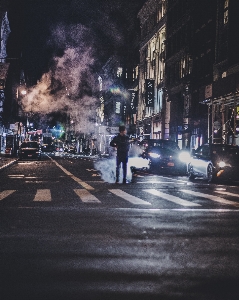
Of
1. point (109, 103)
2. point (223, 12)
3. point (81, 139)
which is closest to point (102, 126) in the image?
point (109, 103)

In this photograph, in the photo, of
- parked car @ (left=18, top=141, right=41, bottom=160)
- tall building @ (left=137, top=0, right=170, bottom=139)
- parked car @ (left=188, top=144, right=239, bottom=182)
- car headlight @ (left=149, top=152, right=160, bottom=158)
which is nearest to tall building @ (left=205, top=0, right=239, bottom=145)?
car headlight @ (left=149, top=152, right=160, bottom=158)

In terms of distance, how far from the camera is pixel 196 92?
5231 centimetres

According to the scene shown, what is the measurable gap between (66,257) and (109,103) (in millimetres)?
103228

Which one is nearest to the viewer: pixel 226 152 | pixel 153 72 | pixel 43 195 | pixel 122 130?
pixel 43 195

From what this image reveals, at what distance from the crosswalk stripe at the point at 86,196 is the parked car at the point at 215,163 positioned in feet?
23.9

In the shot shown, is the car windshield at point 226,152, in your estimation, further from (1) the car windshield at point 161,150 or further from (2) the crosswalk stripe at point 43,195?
(2) the crosswalk stripe at point 43,195

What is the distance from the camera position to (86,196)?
559 inches

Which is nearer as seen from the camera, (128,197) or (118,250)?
(118,250)

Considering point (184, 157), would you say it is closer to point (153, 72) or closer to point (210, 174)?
point (210, 174)

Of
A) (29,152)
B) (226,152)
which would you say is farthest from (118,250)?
(29,152)

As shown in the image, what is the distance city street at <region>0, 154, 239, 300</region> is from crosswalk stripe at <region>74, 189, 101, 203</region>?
470mm

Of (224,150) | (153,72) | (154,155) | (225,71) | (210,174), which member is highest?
(153,72)

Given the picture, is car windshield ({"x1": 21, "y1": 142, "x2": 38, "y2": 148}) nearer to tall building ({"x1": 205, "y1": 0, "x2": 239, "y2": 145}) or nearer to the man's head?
tall building ({"x1": 205, "y1": 0, "x2": 239, "y2": 145})

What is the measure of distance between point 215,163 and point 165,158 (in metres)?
7.00
